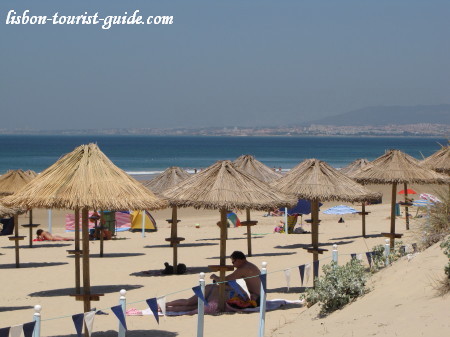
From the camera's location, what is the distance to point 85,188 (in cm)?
997

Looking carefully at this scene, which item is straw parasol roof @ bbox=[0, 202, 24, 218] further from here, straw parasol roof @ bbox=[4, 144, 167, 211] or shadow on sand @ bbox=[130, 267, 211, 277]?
straw parasol roof @ bbox=[4, 144, 167, 211]

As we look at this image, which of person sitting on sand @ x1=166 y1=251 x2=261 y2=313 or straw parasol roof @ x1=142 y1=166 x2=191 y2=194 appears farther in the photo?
straw parasol roof @ x1=142 y1=166 x2=191 y2=194

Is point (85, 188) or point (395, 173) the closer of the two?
point (85, 188)

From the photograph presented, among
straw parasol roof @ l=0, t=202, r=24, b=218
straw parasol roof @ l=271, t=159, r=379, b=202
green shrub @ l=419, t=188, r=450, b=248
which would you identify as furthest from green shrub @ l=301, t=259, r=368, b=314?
straw parasol roof @ l=0, t=202, r=24, b=218

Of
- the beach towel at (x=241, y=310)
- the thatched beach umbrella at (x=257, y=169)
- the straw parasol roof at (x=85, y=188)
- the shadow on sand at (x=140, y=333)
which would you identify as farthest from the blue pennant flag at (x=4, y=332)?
the thatched beach umbrella at (x=257, y=169)

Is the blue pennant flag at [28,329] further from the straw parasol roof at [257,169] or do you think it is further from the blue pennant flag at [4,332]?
the straw parasol roof at [257,169]

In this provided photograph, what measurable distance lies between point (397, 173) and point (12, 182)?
9532 mm

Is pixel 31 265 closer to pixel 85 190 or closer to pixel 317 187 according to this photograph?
pixel 317 187

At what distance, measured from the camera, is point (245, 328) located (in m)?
10.6

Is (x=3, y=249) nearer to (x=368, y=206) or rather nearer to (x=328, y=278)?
(x=328, y=278)

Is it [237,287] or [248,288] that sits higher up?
[237,287]

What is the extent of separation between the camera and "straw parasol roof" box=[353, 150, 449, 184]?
1672 cm

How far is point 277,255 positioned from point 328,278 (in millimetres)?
9159

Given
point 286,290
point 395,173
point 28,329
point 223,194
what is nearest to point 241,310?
point 223,194
